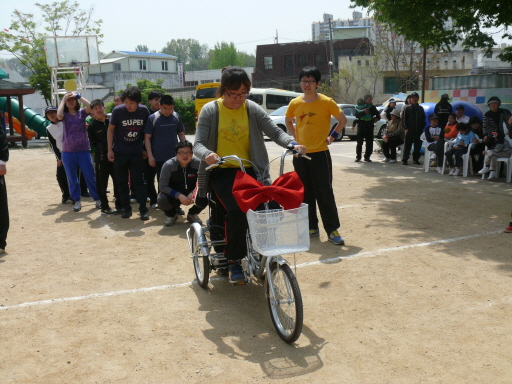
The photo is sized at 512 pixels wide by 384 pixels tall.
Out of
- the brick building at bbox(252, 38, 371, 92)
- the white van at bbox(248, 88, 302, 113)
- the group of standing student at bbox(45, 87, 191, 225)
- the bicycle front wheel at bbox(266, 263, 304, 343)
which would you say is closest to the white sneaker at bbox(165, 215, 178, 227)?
the group of standing student at bbox(45, 87, 191, 225)

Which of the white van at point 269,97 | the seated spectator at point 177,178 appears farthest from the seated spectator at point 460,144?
the white van at point 269,97

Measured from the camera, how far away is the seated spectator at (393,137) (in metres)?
15.4

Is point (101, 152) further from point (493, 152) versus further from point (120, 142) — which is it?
point (493, 152)

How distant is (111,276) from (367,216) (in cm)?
406

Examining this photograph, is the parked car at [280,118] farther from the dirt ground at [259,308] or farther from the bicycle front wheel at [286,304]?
the bicycle front wheel at [286,304]

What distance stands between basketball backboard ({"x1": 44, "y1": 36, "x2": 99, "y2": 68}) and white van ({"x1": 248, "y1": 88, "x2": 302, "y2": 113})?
966cm

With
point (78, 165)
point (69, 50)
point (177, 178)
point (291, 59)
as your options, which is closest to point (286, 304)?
point (177, 178)

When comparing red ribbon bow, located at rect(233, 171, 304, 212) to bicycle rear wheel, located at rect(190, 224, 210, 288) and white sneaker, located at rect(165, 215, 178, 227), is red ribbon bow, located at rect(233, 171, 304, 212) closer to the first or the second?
bicycle rear wheel, located at rect(190, 224, 210, 288)

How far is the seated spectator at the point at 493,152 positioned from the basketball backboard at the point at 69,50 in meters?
18.9

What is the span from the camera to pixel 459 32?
43.3 ft

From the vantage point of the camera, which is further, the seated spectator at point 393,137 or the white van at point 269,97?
the white van at point 269,97

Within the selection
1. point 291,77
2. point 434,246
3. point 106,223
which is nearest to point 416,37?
point 434,246

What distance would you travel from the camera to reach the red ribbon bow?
413 cm

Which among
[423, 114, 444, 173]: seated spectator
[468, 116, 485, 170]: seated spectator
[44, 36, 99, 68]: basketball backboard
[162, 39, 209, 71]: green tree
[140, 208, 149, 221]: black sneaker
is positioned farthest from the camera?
[162, 39, 209, 71]: green tree
